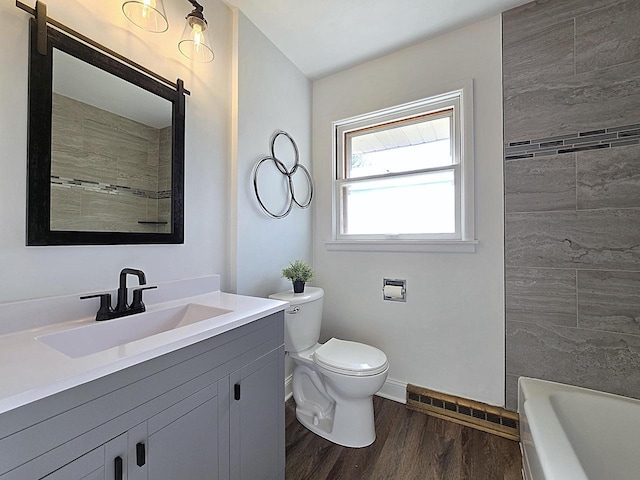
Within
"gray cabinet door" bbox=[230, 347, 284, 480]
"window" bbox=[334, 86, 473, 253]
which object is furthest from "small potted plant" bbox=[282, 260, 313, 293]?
"gray cabinet door" bbox=[230, 347, 284, 480]

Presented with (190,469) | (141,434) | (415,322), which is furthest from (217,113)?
(415,322)

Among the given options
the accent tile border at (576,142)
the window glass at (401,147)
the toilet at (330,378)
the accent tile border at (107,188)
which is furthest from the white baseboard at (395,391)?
the accent tile border at (107,188)

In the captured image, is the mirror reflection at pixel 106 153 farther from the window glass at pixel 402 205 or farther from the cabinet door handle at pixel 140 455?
the window glass at pixel 402 205

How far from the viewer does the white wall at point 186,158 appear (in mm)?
896

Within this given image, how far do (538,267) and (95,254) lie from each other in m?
2.16

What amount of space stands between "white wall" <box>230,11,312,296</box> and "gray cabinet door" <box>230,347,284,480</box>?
0.61 metres

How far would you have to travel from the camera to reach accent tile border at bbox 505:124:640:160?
4.70 feet

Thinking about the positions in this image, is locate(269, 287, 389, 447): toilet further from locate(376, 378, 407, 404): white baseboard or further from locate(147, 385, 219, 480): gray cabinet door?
locate(147, 385, 219, 480): gray cabinet door

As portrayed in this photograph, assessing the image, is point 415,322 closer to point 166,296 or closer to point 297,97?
point 166,296

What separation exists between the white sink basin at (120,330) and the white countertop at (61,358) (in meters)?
0.04

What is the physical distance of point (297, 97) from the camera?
2.21m

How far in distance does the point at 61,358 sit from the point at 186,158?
102 centimetres

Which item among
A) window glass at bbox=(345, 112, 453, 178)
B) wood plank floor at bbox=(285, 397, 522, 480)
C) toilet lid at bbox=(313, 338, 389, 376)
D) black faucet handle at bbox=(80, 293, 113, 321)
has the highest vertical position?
window glass at bbox=(345, 112, 453, 178)

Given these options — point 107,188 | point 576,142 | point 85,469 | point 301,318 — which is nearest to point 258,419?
point 85,469
